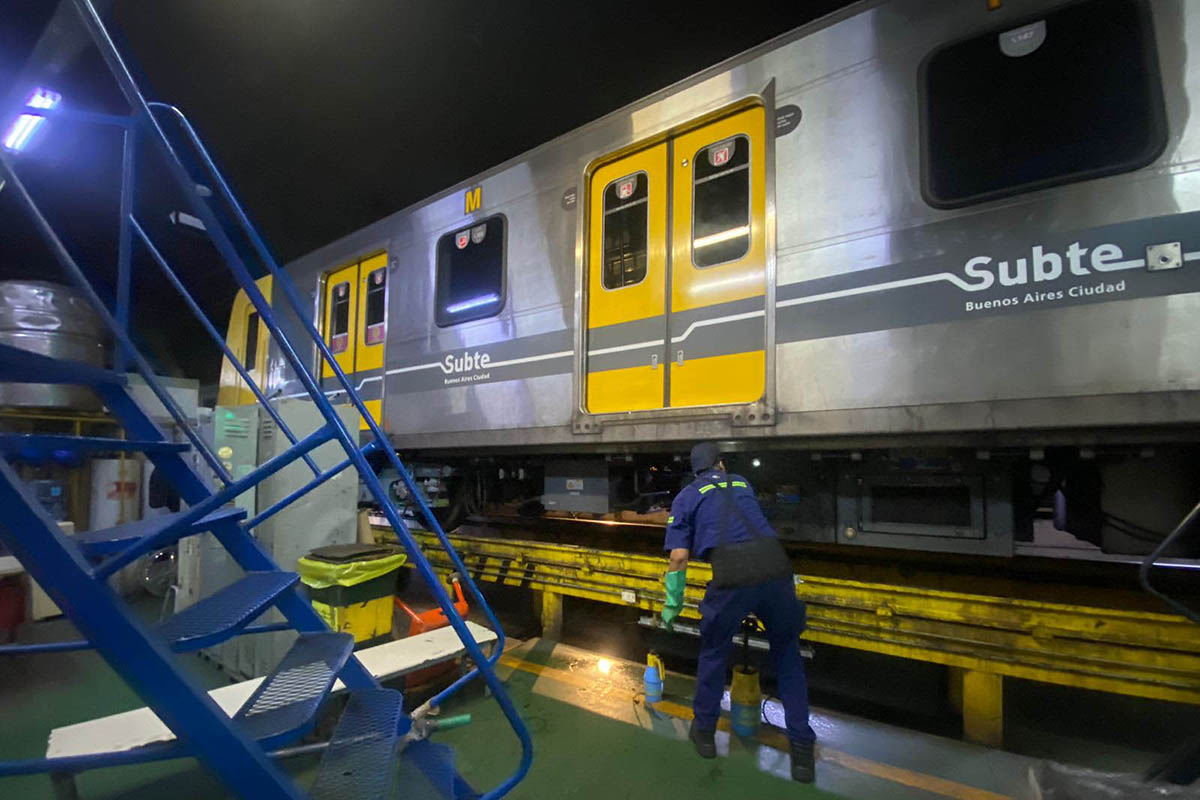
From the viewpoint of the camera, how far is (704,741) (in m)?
2.74

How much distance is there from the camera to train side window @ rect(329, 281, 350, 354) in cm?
581

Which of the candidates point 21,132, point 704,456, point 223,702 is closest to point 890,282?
point 704,456

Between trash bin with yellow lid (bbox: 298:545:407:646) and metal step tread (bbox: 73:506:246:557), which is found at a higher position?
metal step tread (bbox: 73:506:246:557)

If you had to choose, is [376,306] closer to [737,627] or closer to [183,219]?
[737,627]

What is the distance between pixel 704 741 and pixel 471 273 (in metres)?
3.70

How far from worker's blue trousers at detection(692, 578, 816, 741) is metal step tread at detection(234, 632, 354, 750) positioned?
177 cm

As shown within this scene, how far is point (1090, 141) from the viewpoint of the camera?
2293 millimetres

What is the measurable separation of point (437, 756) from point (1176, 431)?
3073 millimetres

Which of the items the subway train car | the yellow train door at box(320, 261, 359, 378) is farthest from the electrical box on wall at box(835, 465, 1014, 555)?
the yellow train door at box(320, 261, 359, 378)

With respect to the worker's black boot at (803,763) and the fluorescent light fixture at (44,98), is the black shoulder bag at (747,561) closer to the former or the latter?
the worker's black boot at (803,763)

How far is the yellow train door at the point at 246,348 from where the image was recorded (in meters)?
6.79

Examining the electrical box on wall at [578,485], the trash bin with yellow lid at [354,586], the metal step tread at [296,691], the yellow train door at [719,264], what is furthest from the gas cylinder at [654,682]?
the metal step tread at [296,691]

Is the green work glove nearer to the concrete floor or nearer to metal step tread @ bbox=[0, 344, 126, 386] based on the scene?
the concrete floor

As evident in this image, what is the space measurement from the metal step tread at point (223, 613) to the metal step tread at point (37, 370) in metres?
0.76
